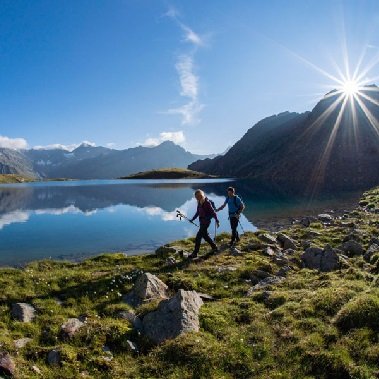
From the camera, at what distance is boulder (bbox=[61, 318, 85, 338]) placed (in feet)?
41.0

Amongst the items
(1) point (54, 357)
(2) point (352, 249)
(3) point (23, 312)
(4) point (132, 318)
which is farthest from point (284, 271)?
(3) point (23, 312)

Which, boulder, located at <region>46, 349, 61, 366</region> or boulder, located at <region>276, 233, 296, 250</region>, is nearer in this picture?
boulder, located at <region>46, 349, 61, 366</region>

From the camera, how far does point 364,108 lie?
198 meters

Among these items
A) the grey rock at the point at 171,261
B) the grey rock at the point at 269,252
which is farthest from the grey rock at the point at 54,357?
the grey rock at the point at 269,252

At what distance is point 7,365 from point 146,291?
246 inches

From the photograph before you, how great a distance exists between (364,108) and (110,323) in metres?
216

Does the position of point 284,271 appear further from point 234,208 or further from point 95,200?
point 95,200

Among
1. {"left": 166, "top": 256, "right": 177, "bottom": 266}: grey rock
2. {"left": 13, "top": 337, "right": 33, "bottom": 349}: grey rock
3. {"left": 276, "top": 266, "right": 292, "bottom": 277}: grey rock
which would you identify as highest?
{"left": 166, "top": 256, "right": 177, "bottom": 266}: grey rock

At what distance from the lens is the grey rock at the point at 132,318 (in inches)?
523

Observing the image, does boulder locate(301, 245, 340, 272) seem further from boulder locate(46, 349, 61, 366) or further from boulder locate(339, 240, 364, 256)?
boulder locate(46, 349, 61, 366)

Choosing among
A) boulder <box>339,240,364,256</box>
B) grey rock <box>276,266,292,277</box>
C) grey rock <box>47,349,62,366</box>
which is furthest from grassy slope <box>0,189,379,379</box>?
boulder <box>339,240,364,256</box>

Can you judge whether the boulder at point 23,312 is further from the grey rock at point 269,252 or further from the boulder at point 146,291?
the grey rock at point 269,252

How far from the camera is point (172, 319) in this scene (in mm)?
12672

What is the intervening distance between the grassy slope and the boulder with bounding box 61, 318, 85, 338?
29cm
